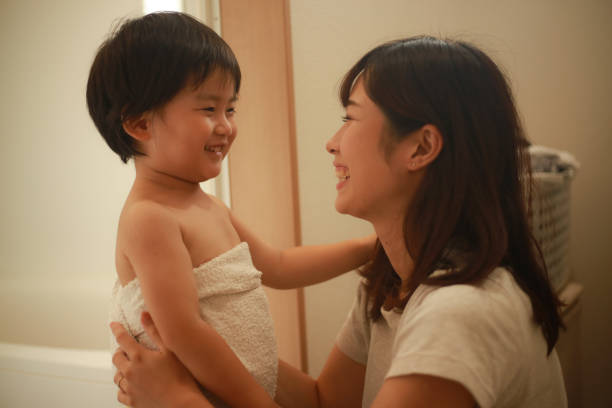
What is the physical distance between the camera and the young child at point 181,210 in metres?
0.61

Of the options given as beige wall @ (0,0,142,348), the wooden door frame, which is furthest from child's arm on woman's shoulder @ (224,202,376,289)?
beige wall @ (0,0,142,348)

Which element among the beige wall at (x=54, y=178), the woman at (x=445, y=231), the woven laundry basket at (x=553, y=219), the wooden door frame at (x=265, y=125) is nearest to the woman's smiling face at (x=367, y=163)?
the woman at (x=445, y=231)

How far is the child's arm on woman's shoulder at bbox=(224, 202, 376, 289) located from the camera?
2.86ft

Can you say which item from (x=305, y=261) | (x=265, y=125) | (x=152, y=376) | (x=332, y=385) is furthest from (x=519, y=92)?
(x=152, y=376)

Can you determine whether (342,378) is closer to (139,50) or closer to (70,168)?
(139,50)

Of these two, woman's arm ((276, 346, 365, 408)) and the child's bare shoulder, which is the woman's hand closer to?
the child's bare shoulder

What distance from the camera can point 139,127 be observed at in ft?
2.28

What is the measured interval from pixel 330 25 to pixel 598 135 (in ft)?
2.95

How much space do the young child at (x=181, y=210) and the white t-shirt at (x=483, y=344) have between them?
240mm

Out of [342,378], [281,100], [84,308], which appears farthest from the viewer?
[84,308]

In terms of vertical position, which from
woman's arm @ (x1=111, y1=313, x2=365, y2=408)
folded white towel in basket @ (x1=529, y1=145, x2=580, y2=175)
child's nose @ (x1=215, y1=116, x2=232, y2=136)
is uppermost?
child's nose @ (x1=215, y1=116, x2=232, y2=136)

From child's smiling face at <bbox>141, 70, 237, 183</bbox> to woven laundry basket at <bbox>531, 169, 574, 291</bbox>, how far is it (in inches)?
26.3

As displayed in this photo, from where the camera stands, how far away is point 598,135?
1416 millimetres

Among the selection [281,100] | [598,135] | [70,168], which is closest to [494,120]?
[281,100]
